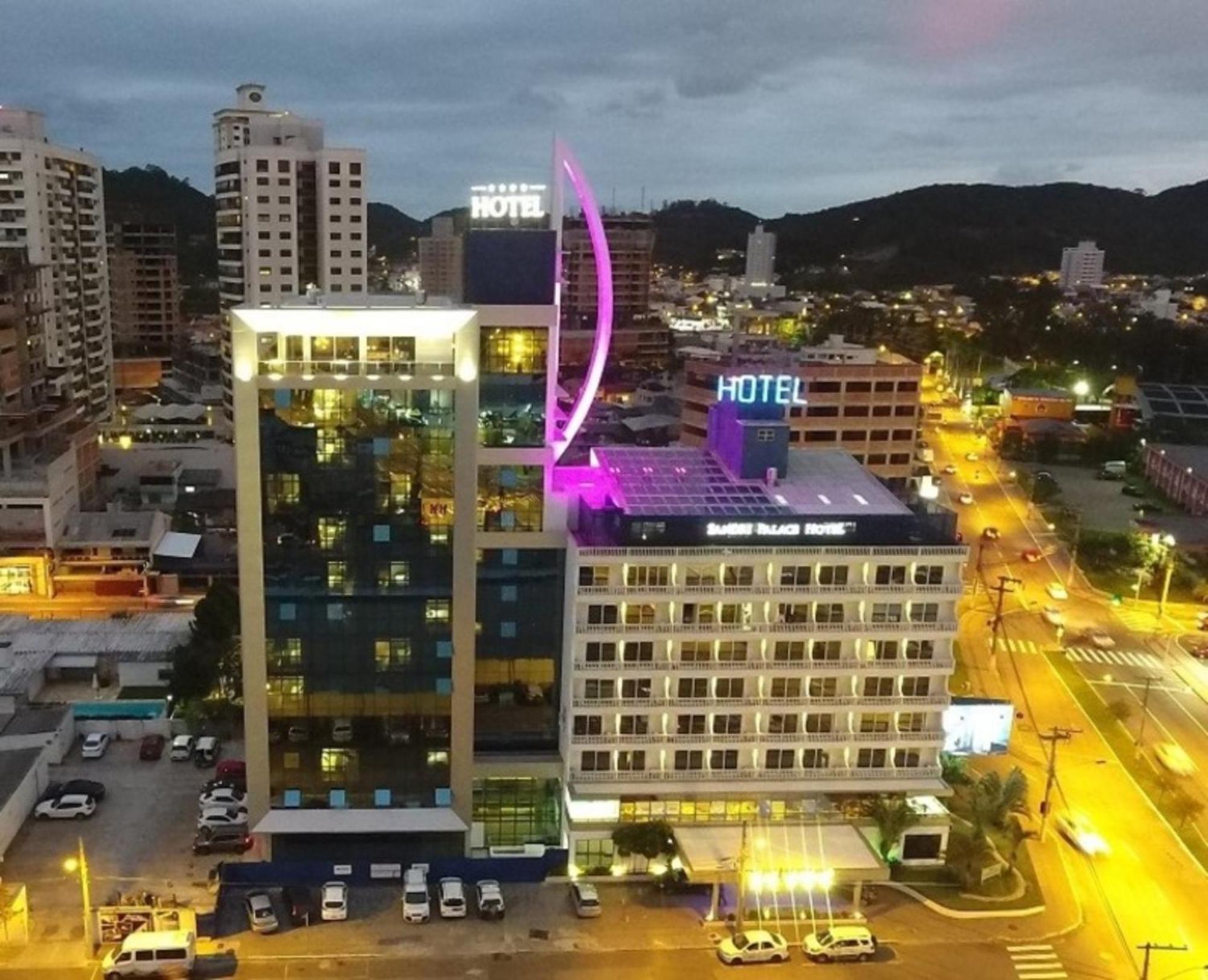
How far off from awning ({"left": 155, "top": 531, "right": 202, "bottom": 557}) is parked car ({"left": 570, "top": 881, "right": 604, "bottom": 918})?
195 ft

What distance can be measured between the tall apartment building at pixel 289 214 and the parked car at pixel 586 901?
9219cm

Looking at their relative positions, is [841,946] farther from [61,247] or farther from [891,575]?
[61,247]

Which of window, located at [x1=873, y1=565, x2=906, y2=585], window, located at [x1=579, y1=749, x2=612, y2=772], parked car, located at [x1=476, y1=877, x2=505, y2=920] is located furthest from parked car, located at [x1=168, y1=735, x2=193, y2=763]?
window, located at [x1=873, y1=565, x2=906, y2=585]

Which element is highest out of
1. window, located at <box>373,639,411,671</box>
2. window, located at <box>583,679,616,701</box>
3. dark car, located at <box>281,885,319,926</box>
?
window, located at <box>373,639,411,671</box>

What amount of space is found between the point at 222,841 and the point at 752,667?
31424mm

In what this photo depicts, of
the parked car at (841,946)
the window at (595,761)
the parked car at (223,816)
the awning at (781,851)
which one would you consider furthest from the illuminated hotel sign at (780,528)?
the parked car at (223,816)

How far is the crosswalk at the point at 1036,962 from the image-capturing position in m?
51.2

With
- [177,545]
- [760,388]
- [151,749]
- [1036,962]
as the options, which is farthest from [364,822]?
[177,545]

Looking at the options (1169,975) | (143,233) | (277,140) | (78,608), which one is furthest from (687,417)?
(143,233)

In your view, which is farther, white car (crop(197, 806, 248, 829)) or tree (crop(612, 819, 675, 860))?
white car (crop(197, 806, 248, 829))

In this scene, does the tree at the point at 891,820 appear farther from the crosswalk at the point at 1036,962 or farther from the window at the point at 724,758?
the window at the point at 724,758

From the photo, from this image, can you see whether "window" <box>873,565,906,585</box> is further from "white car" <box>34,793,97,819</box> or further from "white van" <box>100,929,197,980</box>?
"white car" <box>34,793,97,819</box>

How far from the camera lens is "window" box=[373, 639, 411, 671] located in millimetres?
55312

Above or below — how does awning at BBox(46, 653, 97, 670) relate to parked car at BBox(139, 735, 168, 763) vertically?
above
